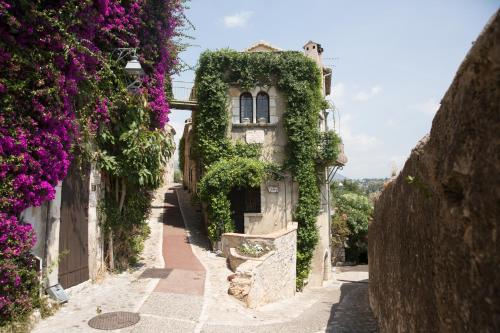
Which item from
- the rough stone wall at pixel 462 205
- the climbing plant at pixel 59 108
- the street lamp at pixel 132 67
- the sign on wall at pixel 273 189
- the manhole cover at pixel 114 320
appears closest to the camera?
the rough stone wall at pixel 462 205

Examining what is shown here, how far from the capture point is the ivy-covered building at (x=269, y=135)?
55.9ft

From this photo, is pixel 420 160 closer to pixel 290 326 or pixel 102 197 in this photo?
pixel 290 326

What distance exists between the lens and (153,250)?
13953 mm

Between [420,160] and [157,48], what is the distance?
387 inches

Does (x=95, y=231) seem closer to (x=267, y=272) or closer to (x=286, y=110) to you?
(x=267, y=272)

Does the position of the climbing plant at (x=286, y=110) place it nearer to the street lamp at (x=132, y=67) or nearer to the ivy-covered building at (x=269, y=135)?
the ivy-covered building at (x=269, y=135)

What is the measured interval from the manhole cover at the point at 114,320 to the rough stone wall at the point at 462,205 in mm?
5298

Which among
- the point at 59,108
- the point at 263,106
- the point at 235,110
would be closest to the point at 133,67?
the point at 59,108

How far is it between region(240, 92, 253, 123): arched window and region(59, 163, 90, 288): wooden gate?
884cm

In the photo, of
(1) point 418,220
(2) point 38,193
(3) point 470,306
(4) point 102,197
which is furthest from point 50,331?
(3) point 470,306

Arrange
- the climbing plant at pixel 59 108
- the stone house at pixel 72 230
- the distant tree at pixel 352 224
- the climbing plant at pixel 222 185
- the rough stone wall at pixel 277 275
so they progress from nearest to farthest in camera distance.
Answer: the climbing plant at pixel 59 108 < the stone house at pixel 72 230 < the rough stone wall at pixel 277 275 < the climbing plant at pixel 222 185 < the distant tree at pixel 352 224

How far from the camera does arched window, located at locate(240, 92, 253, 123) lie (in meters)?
17.6

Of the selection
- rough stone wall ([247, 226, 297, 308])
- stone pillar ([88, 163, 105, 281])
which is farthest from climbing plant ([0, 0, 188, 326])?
rough stone wall ([247, 226, 297, 308])

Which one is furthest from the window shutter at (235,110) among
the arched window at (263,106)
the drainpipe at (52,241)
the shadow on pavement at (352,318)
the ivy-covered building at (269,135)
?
the drainpipe at (52,241)
